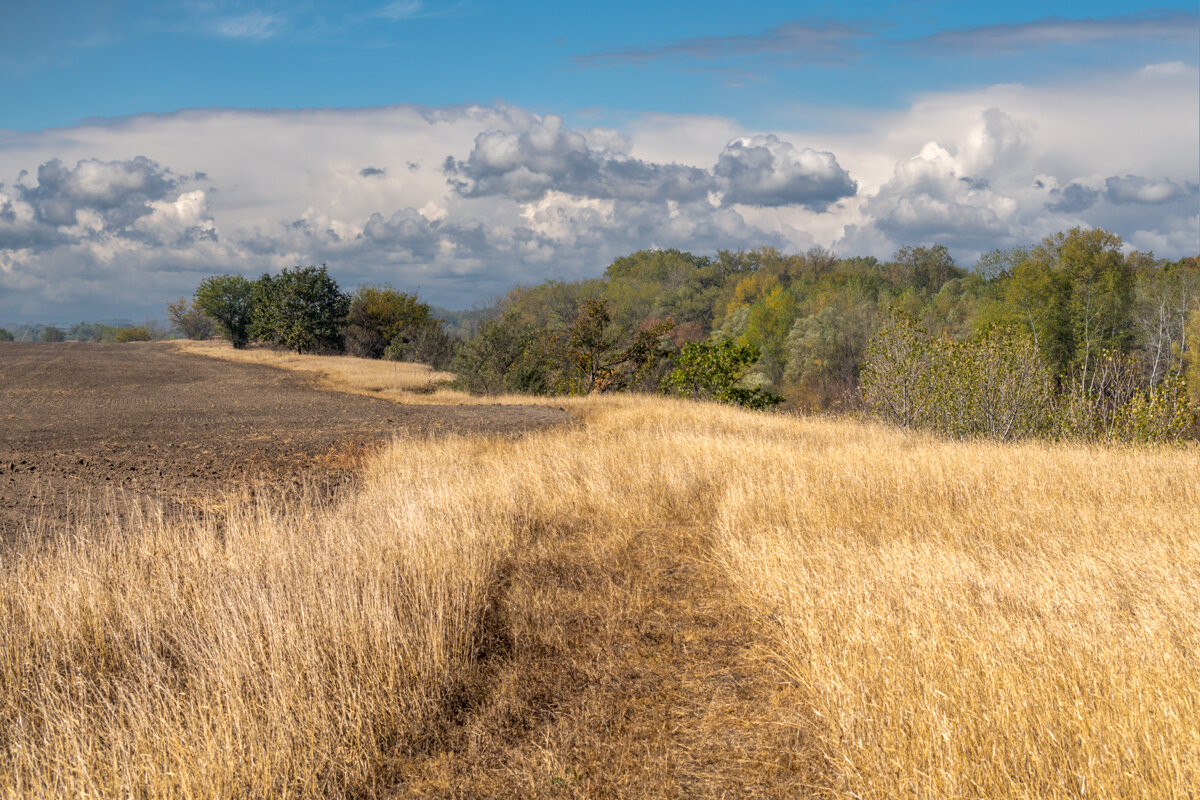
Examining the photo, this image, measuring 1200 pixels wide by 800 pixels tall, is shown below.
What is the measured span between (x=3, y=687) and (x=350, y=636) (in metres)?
2.07

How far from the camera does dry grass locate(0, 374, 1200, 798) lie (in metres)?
3.38

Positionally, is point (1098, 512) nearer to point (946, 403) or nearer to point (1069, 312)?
point (946, 403)

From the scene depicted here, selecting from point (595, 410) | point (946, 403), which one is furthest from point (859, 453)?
point (595, 410)

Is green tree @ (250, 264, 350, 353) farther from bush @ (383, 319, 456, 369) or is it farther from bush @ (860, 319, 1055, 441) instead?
bush @ (860, 319, 1055, 441)

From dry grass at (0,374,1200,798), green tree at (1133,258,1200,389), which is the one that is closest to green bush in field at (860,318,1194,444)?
dry grass at (0,374,1200,798)

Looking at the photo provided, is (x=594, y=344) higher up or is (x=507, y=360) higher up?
(x=594, y=344)

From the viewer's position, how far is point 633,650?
508 cm

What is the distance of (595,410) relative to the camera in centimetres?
1895

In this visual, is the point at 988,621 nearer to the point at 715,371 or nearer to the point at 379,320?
the point at 715,371

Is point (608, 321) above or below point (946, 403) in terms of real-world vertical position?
above

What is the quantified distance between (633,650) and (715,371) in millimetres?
18465

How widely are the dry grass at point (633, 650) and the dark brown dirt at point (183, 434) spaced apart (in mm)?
3623

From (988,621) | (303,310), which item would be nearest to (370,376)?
(303,310)

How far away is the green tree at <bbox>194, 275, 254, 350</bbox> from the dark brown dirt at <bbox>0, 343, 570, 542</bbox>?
1167 inches
